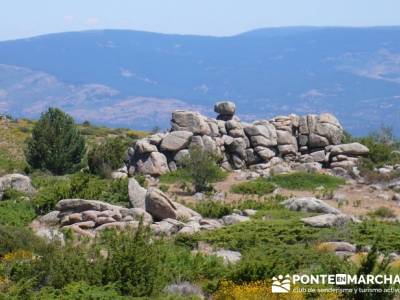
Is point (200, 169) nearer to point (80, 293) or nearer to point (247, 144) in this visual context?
point (247, 144)

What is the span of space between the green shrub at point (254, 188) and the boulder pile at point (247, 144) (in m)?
5.69

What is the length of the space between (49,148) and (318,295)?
2893 cm

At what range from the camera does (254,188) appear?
33219 mm

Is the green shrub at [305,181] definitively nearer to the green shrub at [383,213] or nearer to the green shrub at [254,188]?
the green shrub at [254,188]

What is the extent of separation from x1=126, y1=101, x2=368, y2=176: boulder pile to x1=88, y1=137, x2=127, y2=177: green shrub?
69cm

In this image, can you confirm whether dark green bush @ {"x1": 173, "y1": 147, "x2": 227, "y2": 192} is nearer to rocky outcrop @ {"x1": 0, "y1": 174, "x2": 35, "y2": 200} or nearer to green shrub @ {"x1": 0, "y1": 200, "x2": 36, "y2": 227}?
rocky outcrop @ {"x1": 0, "y1": 174, "x2": 35, "y2": 200}

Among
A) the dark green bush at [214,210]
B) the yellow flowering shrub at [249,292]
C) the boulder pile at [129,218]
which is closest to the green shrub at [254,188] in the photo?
the dark green bush at [214,210]

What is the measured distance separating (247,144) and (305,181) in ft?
25.7

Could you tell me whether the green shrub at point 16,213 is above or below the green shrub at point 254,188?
above

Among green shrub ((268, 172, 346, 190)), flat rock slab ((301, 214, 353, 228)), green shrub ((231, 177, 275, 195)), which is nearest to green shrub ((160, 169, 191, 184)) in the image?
green shrub ((231, 177, 275, 195))

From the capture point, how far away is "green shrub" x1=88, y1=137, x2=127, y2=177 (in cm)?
3647

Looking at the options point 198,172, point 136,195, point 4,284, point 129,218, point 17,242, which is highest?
point 4,284

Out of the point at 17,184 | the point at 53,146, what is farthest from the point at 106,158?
the point at 17,184

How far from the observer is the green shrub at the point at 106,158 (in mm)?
36466
